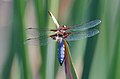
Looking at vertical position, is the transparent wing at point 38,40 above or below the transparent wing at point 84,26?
below

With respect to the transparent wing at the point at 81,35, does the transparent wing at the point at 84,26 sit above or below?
above

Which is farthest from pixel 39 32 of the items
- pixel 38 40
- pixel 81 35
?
pixel 81 35

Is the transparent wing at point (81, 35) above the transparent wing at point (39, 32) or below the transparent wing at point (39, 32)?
below

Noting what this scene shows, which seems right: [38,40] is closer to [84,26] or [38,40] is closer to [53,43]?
[53,43]

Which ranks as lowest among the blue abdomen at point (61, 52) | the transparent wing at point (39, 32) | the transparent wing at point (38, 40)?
the blue abdomen at point (61, 52)

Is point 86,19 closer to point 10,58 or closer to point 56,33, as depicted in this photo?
point 56,33
